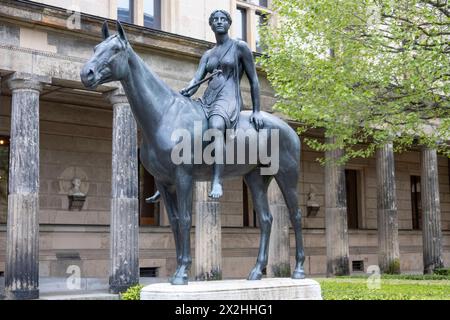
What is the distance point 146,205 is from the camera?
2728 cm

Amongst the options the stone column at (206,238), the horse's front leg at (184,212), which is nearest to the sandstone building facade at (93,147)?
the stone column at (206,238)

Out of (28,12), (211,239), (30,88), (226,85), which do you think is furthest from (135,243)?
(226,85)

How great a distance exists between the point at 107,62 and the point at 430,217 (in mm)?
25458

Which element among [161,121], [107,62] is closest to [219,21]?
[161,121]

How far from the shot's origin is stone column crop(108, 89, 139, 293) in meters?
19.9

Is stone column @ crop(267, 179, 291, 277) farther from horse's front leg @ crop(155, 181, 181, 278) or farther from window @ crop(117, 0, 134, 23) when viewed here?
horse's front leg @ crop(155, 181, 181, 278)

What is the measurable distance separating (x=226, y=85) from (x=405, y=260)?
2952 cm

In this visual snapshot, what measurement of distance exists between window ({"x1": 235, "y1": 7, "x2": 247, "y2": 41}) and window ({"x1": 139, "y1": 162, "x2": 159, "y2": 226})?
261 inches

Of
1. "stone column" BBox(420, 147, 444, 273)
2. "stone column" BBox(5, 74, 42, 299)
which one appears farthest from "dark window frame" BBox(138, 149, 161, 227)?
"stone column" BBox(420, 147, 444, 273)

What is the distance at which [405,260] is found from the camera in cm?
3588

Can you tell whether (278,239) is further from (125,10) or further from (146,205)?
(125,10)

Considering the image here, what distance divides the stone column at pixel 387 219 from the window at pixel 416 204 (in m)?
9.92

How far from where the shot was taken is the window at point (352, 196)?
3497cm
